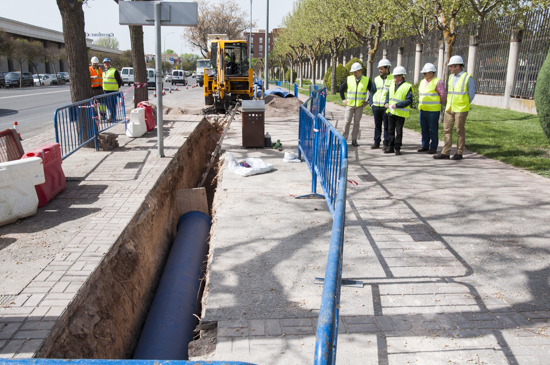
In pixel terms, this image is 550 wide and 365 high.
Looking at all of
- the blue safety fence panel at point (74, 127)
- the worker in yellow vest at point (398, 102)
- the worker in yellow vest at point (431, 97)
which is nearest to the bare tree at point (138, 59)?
the blue safety fence panel at point (74, 127)

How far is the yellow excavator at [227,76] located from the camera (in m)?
18.4

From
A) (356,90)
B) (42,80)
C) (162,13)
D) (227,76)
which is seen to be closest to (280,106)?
(227,76)

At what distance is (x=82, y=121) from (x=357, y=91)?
5.75 meters

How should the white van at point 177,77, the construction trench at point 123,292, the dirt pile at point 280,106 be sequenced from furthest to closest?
the white van at point 177,77
the dirt pile at point 280,106
the construction trench at point 123,292

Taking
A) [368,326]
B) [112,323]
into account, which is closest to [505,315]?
[368,326]

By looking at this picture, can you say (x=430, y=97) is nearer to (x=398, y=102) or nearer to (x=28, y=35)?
(x=398, y=102)

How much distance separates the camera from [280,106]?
18.1m

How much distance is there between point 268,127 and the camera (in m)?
13.7

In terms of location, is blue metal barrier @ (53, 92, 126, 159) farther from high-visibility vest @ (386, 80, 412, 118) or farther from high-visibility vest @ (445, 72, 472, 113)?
high-visibility vest @ (445, 72, 472, 113)

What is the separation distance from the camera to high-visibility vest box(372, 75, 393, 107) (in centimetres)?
910

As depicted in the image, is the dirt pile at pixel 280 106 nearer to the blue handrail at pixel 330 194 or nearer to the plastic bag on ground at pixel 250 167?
the plastic bag on ground at pixel 250 167

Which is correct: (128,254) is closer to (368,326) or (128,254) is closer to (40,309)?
(40,309)

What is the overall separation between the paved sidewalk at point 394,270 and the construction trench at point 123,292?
0.80 meters

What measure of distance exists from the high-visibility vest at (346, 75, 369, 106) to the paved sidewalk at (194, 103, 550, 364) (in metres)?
2.88
